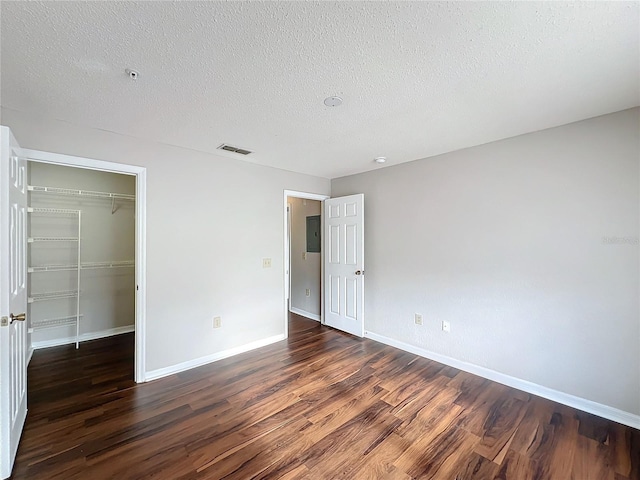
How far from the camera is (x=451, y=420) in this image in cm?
210

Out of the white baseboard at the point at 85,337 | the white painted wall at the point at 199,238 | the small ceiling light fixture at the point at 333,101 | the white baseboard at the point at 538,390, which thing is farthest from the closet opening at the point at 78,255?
the white baseboard at the point at 538,390

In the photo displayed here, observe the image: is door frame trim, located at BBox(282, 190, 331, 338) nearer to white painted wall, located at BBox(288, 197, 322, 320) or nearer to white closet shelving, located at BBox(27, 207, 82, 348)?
white painted wall, located at BBox(288, 197, 322, 320)

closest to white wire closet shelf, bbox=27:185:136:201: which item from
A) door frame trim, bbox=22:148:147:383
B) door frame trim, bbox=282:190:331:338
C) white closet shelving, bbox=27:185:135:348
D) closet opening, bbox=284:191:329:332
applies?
white closet shelving, bbox=27:185:135:348

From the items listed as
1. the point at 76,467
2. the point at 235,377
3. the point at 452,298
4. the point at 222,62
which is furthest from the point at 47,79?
the point at 452,298

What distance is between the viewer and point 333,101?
190 centimetres

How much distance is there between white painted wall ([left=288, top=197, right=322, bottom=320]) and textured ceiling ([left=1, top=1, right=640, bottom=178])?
8.62 feet

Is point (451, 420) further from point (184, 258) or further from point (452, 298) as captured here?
point (184, 258)

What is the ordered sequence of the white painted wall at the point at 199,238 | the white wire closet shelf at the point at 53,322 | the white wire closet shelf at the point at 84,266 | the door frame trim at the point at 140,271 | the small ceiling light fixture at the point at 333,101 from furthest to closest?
the white wire closet shelf at the point at 53,322, the white wire closet shelf at the point at 84,266, the door frame trim at the point at 140,271, the white painted wall at the point at 199,238, the small ceiling light fixture at the point at 333,101

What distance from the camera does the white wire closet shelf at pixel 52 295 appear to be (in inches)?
127

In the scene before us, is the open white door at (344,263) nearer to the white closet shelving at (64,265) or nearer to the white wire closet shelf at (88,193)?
the white wire closet shelf at (88,193)

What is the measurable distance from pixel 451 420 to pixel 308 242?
336 centimetres

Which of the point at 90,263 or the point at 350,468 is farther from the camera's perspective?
the point at 90,263

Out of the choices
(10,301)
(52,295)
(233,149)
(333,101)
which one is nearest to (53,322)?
(52,295)

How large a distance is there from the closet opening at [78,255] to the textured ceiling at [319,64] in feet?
5.69
